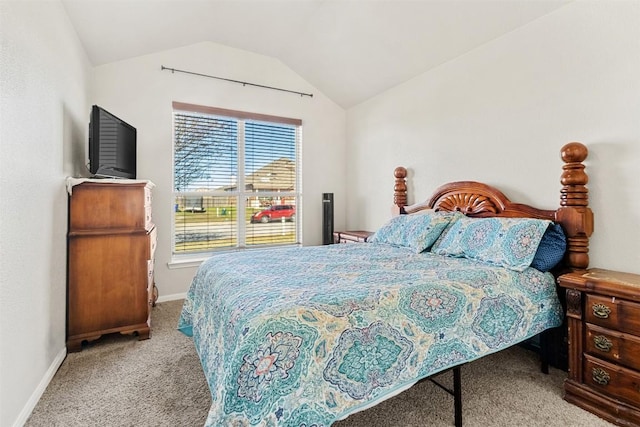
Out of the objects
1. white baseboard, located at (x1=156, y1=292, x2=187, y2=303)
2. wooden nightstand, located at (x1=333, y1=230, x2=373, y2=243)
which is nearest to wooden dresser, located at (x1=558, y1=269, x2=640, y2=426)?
wooden nightstand, located at (x1=333, y1=230, x2=373, y2=243)

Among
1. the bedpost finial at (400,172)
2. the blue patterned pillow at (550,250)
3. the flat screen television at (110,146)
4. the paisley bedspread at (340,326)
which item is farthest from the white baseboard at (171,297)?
the blue patterned pillow at (550,250)

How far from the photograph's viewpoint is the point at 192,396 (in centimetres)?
180

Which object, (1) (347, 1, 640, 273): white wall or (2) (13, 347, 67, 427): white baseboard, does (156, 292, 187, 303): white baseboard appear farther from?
(1) (347, 1, 640, 273): white wall

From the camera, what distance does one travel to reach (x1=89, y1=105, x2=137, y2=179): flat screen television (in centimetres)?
242

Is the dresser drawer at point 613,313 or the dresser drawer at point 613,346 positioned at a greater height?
the dresser drawer at point 613,313

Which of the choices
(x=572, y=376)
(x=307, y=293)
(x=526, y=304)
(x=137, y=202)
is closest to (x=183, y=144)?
(x=137, y=202)

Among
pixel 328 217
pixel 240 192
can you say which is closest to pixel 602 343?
pixel 328 217

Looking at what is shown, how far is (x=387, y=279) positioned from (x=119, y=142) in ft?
8.45

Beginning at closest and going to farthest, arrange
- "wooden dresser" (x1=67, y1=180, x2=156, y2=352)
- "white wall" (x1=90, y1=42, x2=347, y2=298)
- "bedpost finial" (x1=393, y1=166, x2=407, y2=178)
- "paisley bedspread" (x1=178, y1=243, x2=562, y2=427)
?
"paisley bedspread" (x1=178, y1=243, x2=562, y2=427) → "wooden dresser" (x1=67, y1=180, x2=156, y2=352) → "white wall" (x1=90, y1=42, x2=347, y2=298) → "bedpost finial" (x1=393, y1=166, x2=407, y2=178)

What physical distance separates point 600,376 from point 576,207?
99cm

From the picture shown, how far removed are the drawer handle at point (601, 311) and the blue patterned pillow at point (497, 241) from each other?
0.37 m

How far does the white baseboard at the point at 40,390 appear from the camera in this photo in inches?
61.8

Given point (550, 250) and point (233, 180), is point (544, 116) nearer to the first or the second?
point (550, 250)

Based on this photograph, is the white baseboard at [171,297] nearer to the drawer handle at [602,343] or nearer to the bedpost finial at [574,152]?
the drawer handle at [602,343]
